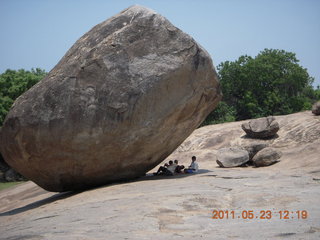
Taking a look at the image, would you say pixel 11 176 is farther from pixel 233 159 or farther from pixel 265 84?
pixel 265 84

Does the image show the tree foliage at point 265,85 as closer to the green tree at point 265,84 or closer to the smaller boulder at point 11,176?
the green tree at point 265,84

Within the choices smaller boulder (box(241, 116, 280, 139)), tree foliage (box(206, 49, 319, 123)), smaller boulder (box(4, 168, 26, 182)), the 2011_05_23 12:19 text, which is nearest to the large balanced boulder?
the 2011_05_23 12:19 text

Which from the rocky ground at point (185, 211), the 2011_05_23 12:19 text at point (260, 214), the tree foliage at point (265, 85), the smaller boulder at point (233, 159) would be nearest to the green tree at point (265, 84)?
the tree foliage at point (265, 85)

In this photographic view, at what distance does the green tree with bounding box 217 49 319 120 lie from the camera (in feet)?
93.5

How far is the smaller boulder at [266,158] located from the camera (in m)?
12.4

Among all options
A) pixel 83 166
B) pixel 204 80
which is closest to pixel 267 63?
pixel 204 80

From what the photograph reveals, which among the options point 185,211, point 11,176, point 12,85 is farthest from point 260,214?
point 12,85

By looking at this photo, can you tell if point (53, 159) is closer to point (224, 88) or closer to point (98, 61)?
point (98, 61)

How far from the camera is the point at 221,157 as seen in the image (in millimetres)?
12727

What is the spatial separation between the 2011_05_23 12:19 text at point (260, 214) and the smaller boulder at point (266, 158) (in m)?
7.09

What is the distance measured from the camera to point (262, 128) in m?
15.9

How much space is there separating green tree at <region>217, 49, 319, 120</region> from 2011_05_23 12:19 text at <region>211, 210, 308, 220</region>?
23.2m

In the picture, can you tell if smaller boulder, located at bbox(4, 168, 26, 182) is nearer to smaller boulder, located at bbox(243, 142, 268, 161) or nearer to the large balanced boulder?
the large balanced boulder

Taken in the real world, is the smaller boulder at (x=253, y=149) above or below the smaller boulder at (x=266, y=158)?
above
